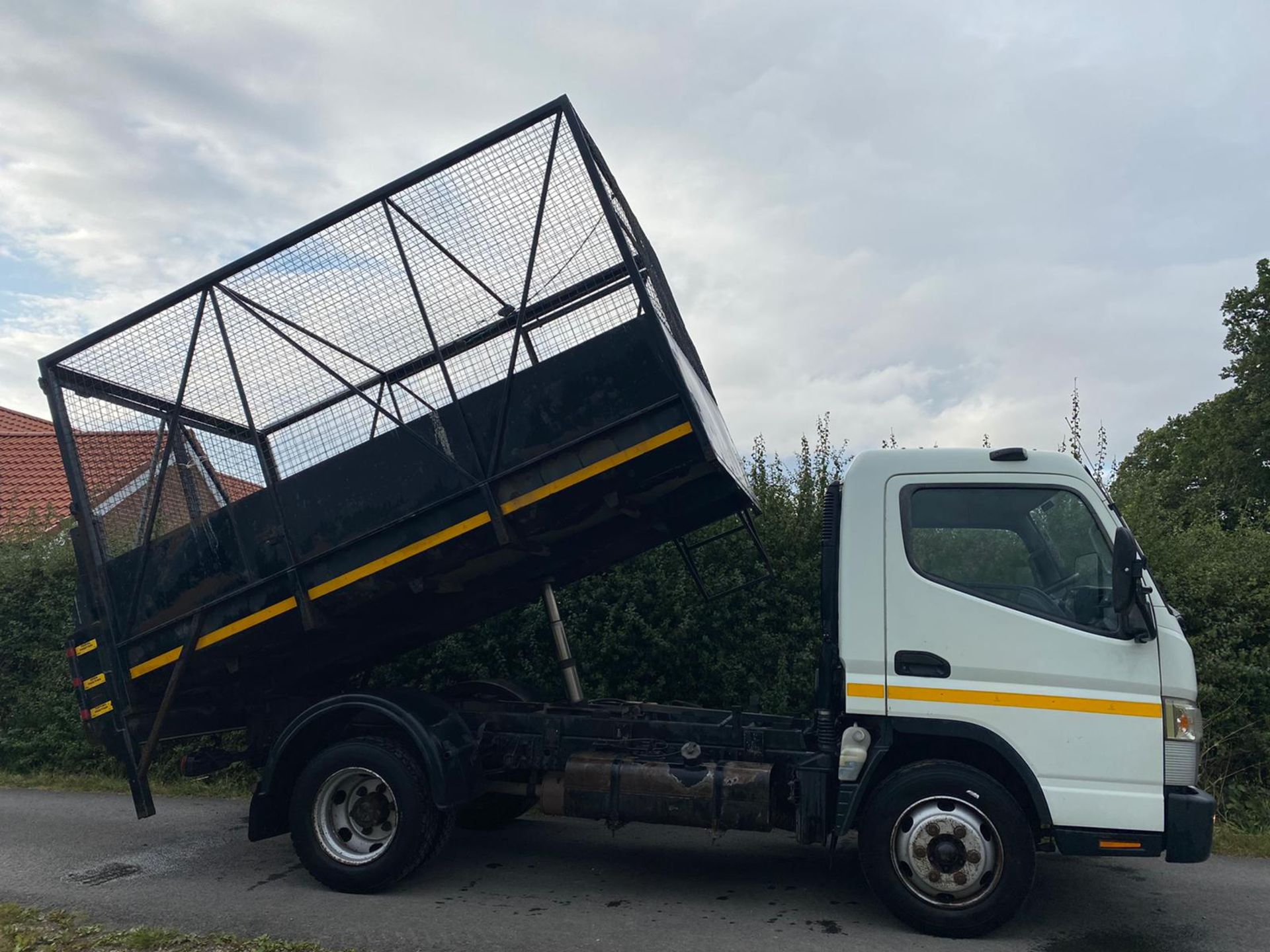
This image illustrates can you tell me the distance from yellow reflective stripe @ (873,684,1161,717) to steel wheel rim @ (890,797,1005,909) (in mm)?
487

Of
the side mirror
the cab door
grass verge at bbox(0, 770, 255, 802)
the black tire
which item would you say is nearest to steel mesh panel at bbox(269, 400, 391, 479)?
the cab door

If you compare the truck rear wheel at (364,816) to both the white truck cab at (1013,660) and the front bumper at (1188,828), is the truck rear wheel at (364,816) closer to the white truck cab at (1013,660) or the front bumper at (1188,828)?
the white truck cab at (1013,660)

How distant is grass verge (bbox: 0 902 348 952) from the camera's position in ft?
15.0

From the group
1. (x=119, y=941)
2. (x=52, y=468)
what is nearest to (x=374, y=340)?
(x=119, y=941)

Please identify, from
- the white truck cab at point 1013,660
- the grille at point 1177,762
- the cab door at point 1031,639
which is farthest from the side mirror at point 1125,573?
the grille at point 1177,762

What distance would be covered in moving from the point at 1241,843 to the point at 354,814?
5.87 m

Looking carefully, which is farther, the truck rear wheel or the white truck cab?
the truck rear wheel

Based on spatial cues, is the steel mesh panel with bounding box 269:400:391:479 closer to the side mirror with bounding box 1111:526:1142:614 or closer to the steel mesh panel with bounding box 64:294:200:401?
the steel mesh panel with bounding box 64:294:200:401

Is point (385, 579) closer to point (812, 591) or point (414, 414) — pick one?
point (414, 414)

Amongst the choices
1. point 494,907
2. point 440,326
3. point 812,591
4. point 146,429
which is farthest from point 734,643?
point 146,429

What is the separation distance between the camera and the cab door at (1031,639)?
4.64m

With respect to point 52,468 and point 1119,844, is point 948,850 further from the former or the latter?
point 52,468

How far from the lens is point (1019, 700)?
15.6ft

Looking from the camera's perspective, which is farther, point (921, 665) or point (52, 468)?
point (52, 468)
